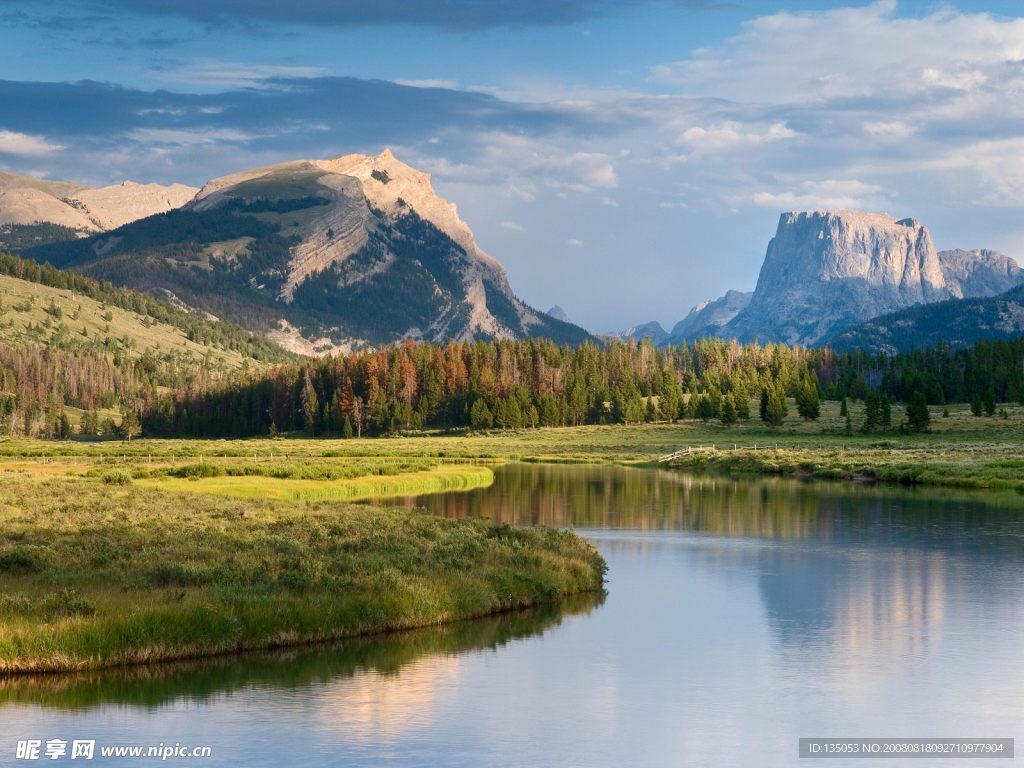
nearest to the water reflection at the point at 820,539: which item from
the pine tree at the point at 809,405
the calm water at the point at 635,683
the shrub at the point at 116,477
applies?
the calm water at the point at 635,683

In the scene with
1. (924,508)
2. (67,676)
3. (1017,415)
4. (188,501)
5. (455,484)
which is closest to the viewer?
(67,676)

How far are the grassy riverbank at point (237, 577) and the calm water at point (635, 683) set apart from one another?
0.92 m

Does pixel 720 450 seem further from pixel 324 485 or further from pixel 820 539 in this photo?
pixel 820 539

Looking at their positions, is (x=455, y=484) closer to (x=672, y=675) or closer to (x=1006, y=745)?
(x=672, y=675)

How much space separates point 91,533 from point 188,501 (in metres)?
15.6

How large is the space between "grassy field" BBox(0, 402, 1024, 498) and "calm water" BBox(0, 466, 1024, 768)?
48.9m

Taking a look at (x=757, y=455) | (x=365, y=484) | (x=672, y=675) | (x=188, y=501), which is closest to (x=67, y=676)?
(x=672, y=675)

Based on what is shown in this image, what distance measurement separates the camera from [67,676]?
29734 millimetres

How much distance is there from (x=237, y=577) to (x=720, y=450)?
99.7 metres

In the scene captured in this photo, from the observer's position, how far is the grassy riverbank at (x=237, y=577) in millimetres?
31141

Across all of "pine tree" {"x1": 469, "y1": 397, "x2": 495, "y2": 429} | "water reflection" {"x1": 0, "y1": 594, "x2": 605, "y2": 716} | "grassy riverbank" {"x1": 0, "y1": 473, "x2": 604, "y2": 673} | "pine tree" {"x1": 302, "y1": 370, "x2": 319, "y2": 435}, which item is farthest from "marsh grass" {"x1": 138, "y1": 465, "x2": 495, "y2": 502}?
"pine tree" {"x1": 302, "y1": 370, "x2": 319, "y2": 435}

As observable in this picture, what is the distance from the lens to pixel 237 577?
121 feet

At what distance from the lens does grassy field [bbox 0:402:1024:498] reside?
100062 millimetres

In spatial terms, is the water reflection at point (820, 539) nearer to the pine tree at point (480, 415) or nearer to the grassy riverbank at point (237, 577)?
the grassy riverbank at point (237, 577)
